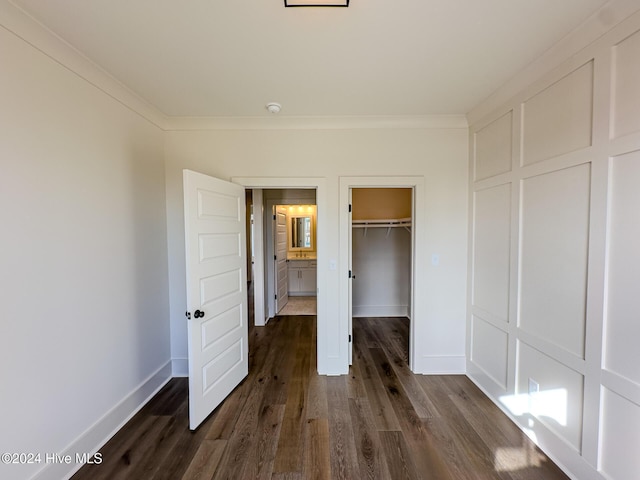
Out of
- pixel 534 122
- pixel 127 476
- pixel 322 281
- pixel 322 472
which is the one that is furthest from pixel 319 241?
pixel 127 476

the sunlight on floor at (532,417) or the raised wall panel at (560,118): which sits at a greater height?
the raised wall panel at (560,118)

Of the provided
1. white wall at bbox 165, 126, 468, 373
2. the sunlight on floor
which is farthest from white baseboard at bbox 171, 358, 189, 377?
the sunlight on floor

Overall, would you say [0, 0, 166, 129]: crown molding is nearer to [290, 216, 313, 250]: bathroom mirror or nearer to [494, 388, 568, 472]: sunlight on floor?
[494, 388, 568, 472]: sunlight on floor

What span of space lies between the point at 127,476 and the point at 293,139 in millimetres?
2891

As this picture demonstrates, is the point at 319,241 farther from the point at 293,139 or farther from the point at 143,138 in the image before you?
the point at 143,138

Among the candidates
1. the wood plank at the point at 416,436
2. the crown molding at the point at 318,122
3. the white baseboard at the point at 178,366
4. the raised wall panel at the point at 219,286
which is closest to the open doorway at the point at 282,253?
the crown molding at the point at 318,122

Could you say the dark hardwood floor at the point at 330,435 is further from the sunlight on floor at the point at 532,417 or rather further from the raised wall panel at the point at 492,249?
the raised wall panel at the point at 492,249

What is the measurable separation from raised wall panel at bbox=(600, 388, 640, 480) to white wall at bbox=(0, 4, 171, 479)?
312cm

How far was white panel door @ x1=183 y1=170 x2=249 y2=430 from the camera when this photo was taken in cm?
200

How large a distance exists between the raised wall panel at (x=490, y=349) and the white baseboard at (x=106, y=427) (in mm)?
3123

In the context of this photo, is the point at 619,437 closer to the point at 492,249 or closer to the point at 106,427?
the point at 492,249

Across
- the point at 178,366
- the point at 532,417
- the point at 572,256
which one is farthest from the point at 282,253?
A: the point at 572,256

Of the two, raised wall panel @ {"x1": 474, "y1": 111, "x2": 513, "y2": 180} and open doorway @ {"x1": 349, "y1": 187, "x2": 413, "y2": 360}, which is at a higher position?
raised wall panel @ {"x1": 474, "y1": 111, "x2": 513, "y2": 180}

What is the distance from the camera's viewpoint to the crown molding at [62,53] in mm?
1307
